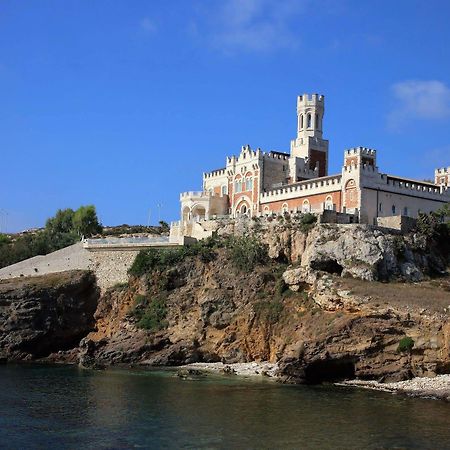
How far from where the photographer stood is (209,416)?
36.5 metres

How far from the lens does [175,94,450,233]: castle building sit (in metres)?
64.7

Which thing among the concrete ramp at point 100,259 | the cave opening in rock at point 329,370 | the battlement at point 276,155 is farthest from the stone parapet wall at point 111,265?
the cave opening in rock at point 329,370

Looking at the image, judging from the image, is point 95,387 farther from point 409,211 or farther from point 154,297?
point 409,211

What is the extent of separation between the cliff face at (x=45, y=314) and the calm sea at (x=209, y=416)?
14824 mm

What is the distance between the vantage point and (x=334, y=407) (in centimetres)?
3903

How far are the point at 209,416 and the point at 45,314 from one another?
31729 millimetres

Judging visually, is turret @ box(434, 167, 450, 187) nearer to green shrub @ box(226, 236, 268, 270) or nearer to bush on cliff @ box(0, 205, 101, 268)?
green shrub @ box(226, 236, 268, 270)

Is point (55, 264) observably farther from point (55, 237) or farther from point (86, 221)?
point (86, 221)

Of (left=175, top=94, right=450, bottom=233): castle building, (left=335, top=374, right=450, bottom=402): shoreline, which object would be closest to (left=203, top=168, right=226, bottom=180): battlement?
(left=175, top=94, right=450, bottom=233): castle building

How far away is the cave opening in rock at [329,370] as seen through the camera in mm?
47906

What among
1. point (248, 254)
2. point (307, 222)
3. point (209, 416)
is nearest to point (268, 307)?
point (248, 254)

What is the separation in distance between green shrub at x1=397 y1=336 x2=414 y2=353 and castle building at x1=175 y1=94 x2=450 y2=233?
58.3 ft

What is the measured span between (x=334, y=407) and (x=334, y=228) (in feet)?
74.0

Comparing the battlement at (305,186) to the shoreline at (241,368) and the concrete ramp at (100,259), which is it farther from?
the shoreline at (241,368)
